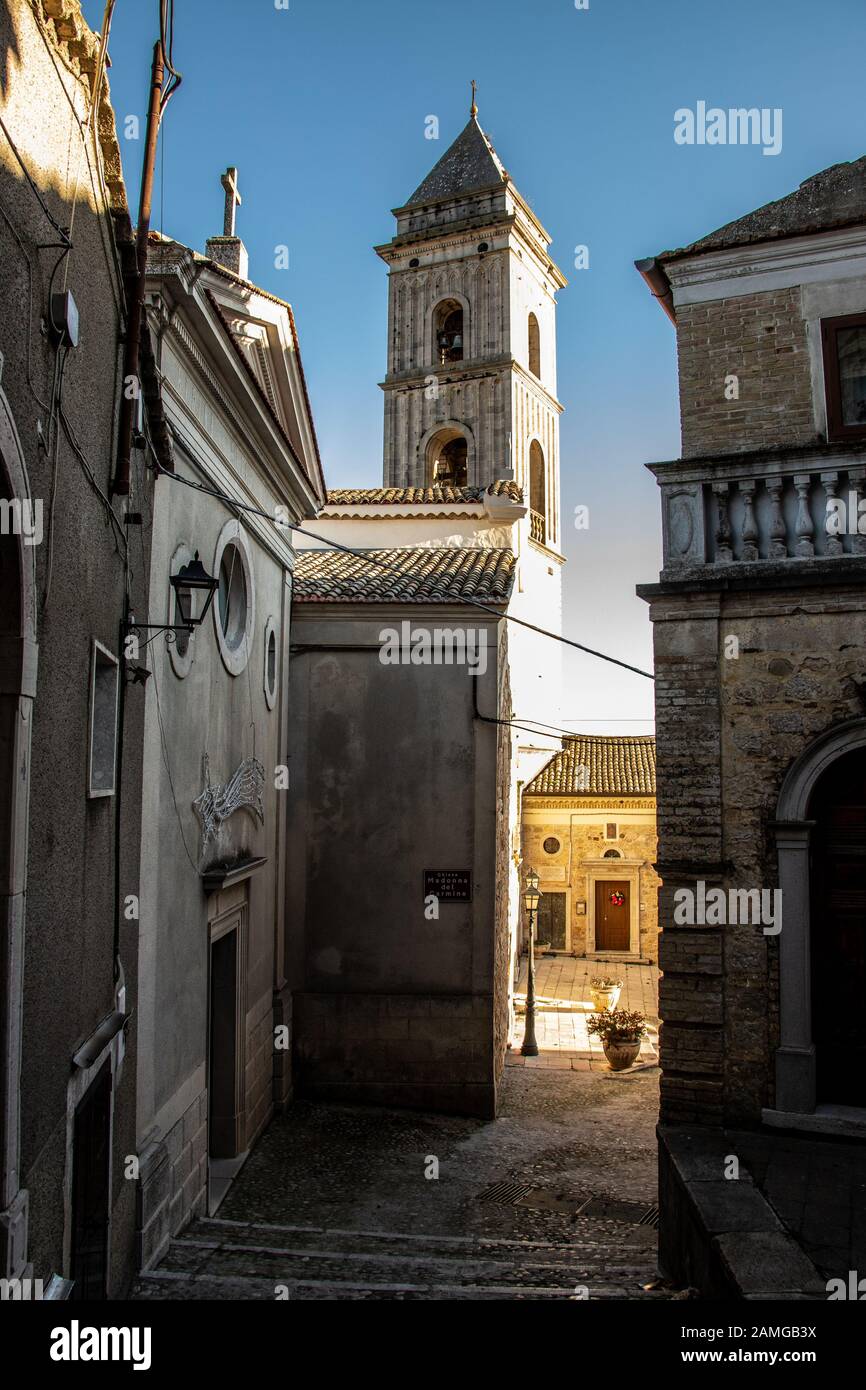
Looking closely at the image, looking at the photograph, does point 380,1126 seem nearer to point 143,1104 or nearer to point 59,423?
point 143,1104

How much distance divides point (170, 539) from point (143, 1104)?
398 cm

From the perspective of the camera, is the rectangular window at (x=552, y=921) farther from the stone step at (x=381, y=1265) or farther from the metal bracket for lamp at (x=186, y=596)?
the metal bracket for lamp at (x=186, y=596)

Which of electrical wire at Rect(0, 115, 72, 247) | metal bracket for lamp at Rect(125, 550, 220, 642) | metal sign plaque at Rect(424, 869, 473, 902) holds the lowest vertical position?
metal sign plaque at Rect(424, 869, 473, 902)

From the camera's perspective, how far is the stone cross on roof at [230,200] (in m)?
11.5

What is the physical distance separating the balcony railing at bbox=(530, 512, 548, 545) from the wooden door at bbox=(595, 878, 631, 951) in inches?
403

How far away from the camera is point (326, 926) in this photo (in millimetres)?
12516

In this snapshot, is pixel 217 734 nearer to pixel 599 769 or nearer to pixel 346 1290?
pixel 346 1290

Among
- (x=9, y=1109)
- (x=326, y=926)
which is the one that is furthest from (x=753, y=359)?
(x=326, y=926)

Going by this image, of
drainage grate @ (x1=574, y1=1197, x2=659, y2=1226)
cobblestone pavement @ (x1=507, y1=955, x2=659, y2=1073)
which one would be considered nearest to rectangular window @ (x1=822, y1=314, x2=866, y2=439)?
drainage grate @ (x1=574, y1=1197, x2=659, y2=1226)

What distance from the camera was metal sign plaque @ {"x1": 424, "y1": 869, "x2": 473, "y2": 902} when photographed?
12422mm

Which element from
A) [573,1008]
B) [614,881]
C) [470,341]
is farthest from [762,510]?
[470,341]

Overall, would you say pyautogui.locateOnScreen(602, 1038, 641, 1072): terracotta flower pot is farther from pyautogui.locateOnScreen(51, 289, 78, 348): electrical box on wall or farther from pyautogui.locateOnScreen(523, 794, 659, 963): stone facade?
pyautogui.locateOnScreen(51, 289, 78, 348): electrical box on wall

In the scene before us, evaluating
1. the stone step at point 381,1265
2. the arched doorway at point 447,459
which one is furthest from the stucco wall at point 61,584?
the arched doorway at point 447,459

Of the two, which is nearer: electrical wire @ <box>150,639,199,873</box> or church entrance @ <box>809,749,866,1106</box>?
church entrance @ <box>809,749,866,1106</box>
